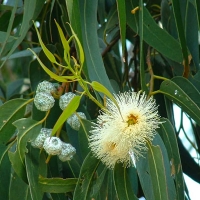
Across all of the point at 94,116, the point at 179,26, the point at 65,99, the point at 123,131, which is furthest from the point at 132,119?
the point at 94,116

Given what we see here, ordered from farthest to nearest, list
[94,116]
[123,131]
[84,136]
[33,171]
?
[94,116]
[84,136]
[33,171]
[123,131]

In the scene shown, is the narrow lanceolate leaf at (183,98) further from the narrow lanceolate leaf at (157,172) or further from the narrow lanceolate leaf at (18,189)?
the narrow lanceolate leaf at (18,189)

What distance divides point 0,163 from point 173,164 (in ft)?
1.23

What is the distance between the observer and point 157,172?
1.20m

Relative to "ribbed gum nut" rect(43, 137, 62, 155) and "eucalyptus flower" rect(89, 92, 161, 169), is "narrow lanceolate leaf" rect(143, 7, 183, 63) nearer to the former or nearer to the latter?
"eucalyptus flower" rect(89, 92, 161, 169)

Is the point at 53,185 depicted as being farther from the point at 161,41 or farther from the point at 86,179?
the point at 161,41

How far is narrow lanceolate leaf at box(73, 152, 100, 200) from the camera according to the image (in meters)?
1.31

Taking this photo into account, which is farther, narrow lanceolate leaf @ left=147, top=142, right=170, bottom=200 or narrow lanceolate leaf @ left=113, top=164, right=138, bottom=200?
narrow lanceolate leaf @ left=113, top=164, right=138, bottom=200

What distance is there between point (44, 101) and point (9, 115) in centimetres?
16

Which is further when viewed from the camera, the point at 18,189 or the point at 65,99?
the point at 18,189

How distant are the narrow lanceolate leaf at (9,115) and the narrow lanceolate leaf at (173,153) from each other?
12.1 inches

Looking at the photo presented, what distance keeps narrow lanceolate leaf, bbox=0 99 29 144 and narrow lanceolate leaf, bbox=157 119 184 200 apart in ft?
1.00

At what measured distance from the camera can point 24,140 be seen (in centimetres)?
129

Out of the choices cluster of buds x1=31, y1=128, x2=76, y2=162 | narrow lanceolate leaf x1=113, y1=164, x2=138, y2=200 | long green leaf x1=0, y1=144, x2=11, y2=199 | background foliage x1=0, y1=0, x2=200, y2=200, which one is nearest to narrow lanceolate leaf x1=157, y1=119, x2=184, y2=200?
background foliage x1=0, y1=0, x2=200, y2=200
